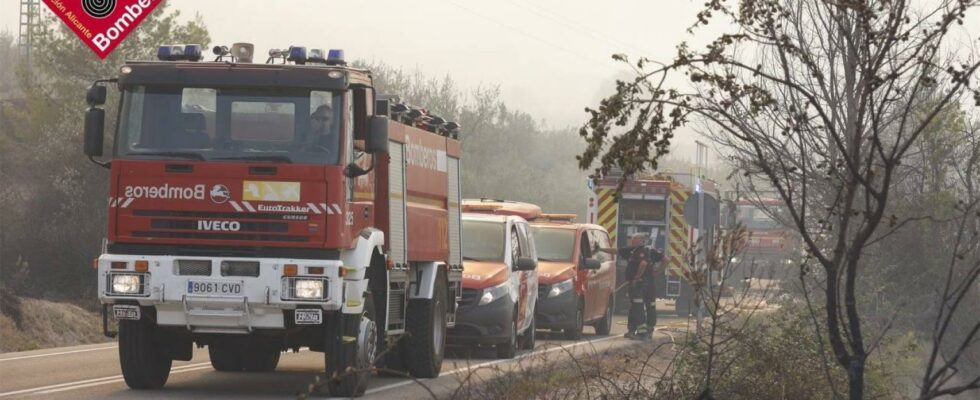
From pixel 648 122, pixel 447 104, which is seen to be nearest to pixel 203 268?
pixel 648 122

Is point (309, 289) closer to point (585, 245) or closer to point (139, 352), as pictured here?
point (139, 352)

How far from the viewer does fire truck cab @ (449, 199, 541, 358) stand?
62.2 feet

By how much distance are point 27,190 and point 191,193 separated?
27.6 meters

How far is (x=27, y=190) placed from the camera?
38719 millimetres

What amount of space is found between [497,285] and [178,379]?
5.21m

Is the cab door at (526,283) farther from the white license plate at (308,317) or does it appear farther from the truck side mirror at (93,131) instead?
the truck side mirror at (93,131)

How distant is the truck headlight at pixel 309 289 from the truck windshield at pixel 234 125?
1.01 metres

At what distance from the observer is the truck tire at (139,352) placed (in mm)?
13258

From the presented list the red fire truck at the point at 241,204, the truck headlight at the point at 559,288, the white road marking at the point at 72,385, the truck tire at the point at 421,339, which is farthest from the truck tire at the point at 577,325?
the red fire truck at the point at 241,204

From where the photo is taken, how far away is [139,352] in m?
13.3

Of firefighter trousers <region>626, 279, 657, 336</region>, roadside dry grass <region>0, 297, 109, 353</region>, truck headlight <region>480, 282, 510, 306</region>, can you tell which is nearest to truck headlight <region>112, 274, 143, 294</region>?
truck headlight <region>480, 282, 510, 306</region>

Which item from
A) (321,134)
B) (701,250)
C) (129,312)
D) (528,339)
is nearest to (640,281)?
(528,339)

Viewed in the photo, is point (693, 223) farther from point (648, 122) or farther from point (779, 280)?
point (648, 122)

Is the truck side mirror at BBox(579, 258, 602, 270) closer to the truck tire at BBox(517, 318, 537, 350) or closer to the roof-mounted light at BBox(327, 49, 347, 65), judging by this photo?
the truck tire at BBox(517, 318, 537, 350)
